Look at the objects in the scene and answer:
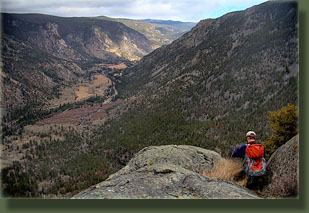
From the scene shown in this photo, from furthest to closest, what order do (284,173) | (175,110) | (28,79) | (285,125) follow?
(28,79), (175,110), (285,125), (284,173)

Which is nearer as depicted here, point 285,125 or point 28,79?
point 285,125

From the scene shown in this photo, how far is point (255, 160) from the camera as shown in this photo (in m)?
7.53

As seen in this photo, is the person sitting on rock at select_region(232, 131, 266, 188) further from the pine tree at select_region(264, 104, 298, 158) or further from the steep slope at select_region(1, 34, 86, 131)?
the steep slope at select_region(1, 34, 86, 131)

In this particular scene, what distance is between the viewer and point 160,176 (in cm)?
742

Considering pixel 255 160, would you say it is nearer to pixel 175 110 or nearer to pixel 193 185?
pixel 193 185

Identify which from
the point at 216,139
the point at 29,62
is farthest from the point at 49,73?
the point at 216,139

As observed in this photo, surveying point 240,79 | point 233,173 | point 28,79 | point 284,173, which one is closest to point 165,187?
point 233,173

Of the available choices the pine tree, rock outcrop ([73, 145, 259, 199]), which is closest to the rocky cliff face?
rock outcrop ([73, 145, 259, 199])

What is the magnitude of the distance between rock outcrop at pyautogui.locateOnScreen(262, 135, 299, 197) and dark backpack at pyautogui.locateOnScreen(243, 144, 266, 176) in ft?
1.46

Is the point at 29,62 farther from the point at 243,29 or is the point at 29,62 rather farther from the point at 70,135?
the point at 243,29

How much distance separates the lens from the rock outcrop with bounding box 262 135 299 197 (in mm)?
6373

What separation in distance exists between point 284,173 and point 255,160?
900 millimetres

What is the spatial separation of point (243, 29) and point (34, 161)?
101 metres

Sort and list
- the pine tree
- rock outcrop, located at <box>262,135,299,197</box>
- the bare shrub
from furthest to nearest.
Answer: the pine tree
the bare shrub
rock outcrop, located at <box>262,135,299,197</box>
